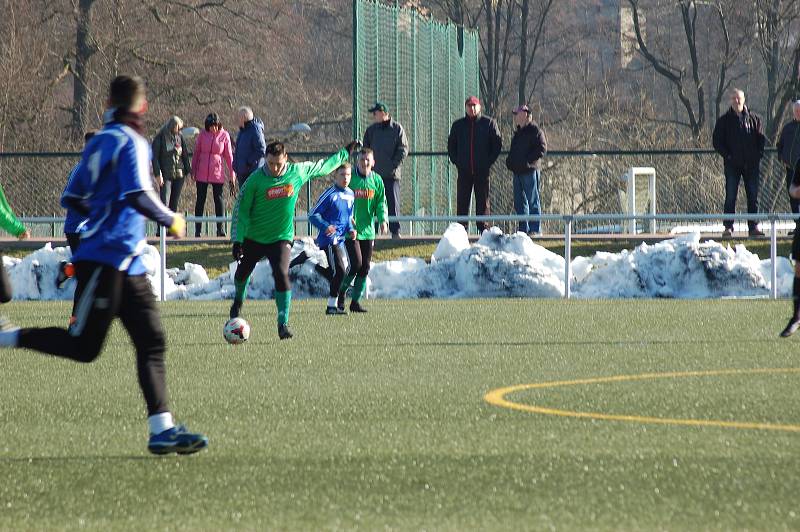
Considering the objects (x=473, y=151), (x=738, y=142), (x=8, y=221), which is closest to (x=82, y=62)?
(x=473, y=151)

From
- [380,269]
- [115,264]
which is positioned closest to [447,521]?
[115,264]

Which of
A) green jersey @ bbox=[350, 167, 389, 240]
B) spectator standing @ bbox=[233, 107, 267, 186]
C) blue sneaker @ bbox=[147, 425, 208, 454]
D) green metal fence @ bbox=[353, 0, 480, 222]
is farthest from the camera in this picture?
green metal fence @ bbox=[353, 0, 480, 222]

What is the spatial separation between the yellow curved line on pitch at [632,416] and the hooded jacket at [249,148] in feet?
38.8

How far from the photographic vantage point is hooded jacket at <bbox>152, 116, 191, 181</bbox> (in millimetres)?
22719

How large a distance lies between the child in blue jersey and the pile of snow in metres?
Result: 3.97

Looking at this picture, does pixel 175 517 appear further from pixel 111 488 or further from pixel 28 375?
pixel 28 375

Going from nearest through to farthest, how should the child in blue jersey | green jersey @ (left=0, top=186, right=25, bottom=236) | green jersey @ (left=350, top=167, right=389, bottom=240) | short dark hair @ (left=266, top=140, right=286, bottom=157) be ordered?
green jersey @ (left=0, top=186, right=25, bottom=236) < short dark hair @ (left=266, top=140, right=286, bottom=157) < the child in blue jersey < green jersey @ (left=350, top=167, right=389, bottom=240)

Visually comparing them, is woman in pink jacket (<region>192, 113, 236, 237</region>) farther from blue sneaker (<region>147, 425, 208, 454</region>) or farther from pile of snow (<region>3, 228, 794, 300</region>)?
blue sneaker (<region>147, 425, 208, 454</region>)

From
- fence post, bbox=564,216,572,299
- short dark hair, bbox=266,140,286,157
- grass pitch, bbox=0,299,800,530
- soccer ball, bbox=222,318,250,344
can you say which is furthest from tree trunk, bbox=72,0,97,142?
soccer ball, bbox=222,318,250,344

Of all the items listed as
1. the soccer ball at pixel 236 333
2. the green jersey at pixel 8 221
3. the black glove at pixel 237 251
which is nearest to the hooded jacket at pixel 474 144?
the black glove at pixel 237 251

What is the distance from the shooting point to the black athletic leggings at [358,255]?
17.5 metres

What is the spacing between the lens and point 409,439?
754cm

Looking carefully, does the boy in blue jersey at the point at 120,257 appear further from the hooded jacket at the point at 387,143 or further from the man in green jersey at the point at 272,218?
the hooded jacket at the point at 387,143

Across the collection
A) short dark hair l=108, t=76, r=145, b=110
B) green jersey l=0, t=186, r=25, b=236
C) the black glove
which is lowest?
the black glove
